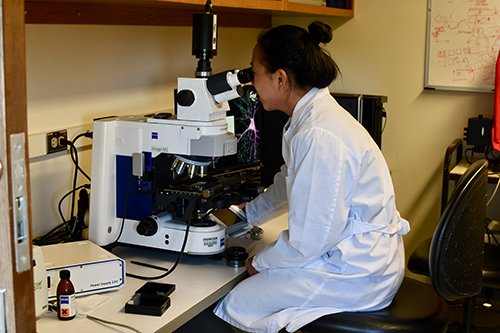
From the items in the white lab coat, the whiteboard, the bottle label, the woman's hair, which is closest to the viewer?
the bottle label

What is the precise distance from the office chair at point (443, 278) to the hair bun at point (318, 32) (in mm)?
578

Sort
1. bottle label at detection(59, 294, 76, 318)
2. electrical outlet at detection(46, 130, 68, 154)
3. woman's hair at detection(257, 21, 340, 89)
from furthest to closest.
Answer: electrical outlet at detection(46, 130, 68, 154) → woman's hair at detection(257, 21, 340, 89) → bottle label at detection(59, 294, 76, 318)

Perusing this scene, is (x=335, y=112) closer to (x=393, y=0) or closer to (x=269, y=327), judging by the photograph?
(x=269, y=327)

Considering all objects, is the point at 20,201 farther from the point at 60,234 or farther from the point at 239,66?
the point at 239,66

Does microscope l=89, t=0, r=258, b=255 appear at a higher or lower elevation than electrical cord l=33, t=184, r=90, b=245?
higher

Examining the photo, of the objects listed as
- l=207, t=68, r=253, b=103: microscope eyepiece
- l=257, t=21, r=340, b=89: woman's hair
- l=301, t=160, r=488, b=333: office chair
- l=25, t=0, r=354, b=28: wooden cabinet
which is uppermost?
l=25, t=0, r=354, b=28: wooden cabinet

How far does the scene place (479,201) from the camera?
5.06 feet

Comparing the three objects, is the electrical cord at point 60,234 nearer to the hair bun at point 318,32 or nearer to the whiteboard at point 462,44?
the hair bun at point 318,32

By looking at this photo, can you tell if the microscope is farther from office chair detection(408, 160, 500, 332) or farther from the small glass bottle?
office chair detection(408, 160, 500, 332)

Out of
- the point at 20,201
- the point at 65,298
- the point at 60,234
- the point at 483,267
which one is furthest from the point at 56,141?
the point at 483,267

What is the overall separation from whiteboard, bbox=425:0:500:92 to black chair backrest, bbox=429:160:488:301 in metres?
1.13

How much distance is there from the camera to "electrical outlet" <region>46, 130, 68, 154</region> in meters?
1.67

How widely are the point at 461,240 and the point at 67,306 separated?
3.62 feet

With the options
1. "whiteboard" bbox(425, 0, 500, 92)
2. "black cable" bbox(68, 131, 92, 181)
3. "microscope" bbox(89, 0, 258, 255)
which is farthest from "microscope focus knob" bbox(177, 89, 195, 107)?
"whiteboard" bbox(425, 0, 500, 92)
